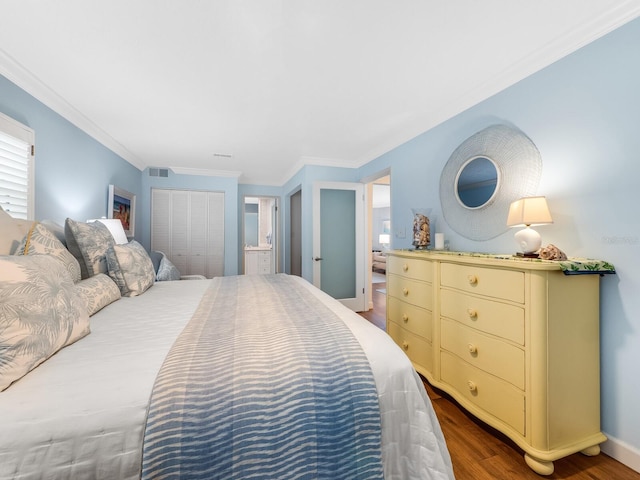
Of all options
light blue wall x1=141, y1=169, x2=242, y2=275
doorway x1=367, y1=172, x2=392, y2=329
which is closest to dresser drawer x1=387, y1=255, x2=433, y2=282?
doorway x1=367, y1=172, x2=392, y2=329

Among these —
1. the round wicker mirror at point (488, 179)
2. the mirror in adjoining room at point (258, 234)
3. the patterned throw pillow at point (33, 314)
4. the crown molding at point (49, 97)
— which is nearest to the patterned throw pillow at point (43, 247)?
the patterned throw pillow at point (33, 314)

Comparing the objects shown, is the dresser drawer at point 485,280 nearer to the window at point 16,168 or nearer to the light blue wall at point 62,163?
the window at point 16,168

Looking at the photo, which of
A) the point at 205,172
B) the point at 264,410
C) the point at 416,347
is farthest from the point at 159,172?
the point at 264,410

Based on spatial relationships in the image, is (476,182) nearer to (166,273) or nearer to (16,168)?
(166,273)

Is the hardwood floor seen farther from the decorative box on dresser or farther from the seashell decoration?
the seashell decoration

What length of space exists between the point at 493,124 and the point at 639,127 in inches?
33.0

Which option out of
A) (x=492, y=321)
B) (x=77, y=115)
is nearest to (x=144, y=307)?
(x=492, y=321)

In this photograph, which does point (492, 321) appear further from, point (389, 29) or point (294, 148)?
point (294, 148)

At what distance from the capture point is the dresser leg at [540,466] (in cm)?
135

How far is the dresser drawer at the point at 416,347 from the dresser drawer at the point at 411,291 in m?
0.28

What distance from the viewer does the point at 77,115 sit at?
2.56 m

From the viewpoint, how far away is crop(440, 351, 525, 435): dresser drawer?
146 centimetres

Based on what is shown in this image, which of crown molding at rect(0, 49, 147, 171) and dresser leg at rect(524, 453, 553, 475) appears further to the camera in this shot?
crown molding at rect(0, 49, 147, 171)

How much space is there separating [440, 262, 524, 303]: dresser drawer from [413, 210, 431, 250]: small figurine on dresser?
611mm
